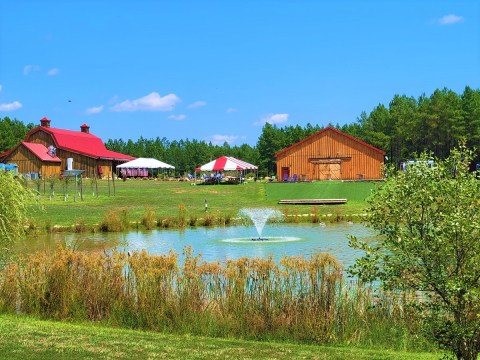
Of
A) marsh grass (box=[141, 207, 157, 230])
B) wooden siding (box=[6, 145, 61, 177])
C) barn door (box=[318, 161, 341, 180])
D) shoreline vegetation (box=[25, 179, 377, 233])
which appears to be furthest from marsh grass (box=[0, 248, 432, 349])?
wooden siding (box=[6, 145, 61, 177])

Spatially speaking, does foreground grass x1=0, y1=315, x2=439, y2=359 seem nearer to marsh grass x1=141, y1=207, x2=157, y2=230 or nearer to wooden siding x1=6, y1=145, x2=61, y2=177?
marsh grass x1=141, y1=207, x2=157, y2=230

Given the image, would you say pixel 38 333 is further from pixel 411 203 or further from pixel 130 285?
pixel 411 203

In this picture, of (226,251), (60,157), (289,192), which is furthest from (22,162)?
(226,251)

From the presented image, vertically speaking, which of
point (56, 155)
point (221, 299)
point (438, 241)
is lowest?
point (221, 299)

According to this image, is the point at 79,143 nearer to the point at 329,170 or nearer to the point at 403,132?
the point at 329,170

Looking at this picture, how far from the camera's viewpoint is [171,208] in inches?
1399

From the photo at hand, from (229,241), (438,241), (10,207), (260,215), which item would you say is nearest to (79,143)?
(260,215)

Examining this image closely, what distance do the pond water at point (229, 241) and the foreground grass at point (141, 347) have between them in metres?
8.19

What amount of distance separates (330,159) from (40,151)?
32.8 m

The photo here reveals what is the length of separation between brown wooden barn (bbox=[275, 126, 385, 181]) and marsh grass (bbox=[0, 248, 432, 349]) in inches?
2198

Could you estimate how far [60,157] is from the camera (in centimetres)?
7356

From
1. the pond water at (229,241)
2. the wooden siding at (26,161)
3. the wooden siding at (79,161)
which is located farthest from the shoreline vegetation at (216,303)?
the wooden siding at (79,161)

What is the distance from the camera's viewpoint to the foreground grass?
8297 mm

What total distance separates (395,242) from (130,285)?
534 centimetres
